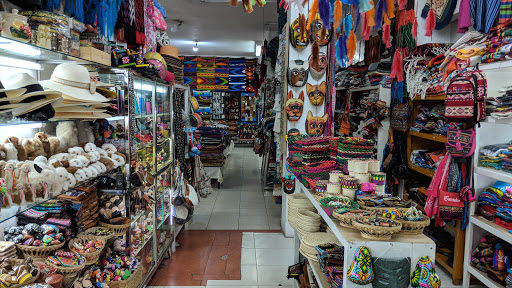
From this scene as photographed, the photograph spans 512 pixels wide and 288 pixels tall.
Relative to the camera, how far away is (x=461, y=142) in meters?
3.24

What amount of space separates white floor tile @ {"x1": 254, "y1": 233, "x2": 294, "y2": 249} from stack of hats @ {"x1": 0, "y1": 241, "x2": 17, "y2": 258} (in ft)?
9.81

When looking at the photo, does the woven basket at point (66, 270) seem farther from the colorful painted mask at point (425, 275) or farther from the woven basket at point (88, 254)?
the colorful painted mask at point (425, 275)

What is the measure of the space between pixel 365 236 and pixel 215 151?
6.23 meters

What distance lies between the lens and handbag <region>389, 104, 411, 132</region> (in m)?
4.37

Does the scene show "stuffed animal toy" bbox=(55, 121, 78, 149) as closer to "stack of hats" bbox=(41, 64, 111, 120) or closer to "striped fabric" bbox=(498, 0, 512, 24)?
"stack of hats" bbox=(41, 64, 111, 120)

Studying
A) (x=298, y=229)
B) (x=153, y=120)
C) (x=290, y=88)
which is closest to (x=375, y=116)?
(x=290, y=88)

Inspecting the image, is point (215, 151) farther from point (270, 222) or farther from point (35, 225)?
point (35, 225)

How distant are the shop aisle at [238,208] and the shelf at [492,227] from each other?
272 cm

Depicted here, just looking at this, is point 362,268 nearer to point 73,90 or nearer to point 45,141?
point 73,90

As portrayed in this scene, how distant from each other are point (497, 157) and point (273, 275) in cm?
236

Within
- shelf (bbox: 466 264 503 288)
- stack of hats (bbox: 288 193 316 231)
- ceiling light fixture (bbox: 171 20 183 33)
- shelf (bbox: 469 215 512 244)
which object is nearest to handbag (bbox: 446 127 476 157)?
shelf (bbox: 469 215 512 244)

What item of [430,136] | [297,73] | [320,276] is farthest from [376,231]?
[297,73]

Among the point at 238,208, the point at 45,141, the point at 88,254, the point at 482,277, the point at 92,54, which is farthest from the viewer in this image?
the point at 238,208

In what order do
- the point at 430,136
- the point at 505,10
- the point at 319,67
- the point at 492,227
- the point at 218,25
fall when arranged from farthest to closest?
1. the point at 218,25
2. the point at 319,67
3. the point at 430,136
4. the point at 492,227
5. the point at 505,10
